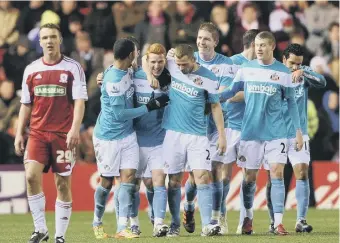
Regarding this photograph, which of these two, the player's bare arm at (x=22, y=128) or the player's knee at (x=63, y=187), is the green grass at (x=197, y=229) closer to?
the player's knee at (x=63, y=187)

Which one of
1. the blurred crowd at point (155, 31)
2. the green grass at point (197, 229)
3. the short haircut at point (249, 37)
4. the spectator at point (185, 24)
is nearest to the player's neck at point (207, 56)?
the short haircut at point (249, 37)

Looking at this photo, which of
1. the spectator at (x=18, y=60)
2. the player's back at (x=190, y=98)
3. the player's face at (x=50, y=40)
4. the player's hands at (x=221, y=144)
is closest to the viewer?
the player's face at (x=50, y=40)

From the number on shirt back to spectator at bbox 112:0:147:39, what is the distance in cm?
1117

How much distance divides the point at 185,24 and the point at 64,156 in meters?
11.0

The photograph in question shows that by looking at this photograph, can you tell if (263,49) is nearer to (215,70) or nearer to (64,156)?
(215,70)

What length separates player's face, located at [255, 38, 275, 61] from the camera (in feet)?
52.5

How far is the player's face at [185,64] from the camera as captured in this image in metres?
15.5

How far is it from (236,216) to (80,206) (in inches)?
133

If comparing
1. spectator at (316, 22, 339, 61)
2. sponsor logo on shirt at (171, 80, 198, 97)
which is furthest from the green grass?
spectator at (316, 22, 339, 61)

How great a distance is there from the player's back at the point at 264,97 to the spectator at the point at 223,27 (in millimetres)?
8029

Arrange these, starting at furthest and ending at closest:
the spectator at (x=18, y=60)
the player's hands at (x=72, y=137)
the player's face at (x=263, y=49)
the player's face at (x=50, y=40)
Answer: the spectator at (x=18, y=60)
the player's face at (x=263, y=49)
the player's face at (x=50, y=40)
the player's hands at (x=72, y=137)

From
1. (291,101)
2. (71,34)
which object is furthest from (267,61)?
(71,34)

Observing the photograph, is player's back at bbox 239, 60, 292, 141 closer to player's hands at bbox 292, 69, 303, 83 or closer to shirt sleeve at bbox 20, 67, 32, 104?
player's hands at bbox 292, 69, 303, 83

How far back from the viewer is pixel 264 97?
637 inches
